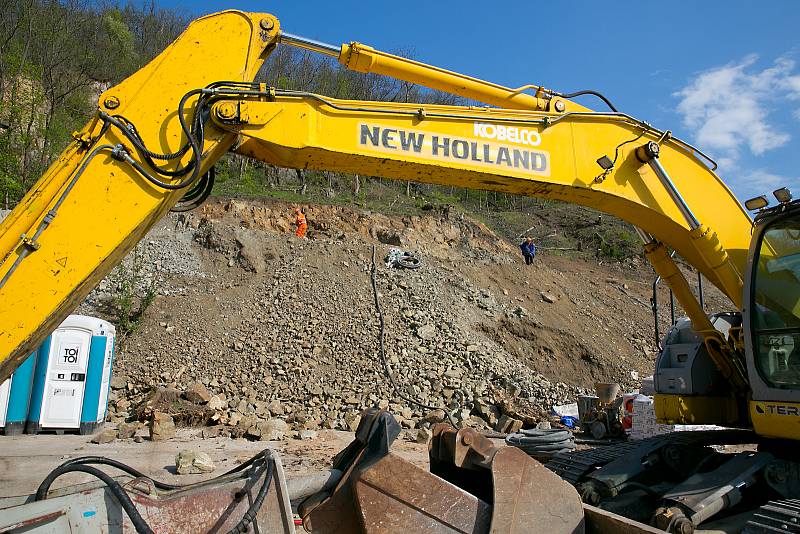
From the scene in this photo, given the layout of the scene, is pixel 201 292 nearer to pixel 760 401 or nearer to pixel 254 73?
pixel 254 73

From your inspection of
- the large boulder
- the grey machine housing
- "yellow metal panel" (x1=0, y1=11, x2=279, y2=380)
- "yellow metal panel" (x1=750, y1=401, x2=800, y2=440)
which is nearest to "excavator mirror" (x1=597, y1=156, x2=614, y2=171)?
the grey machine housing

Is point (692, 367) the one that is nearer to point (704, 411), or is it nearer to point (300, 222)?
point (704, 411)

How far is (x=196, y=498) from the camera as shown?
252 centimetres

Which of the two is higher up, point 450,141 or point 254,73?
point 254,73

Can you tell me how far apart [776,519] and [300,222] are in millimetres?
19392

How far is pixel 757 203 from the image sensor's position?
4.59 m

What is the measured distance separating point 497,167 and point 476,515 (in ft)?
7.88

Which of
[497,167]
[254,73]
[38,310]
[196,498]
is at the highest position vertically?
[254,73]

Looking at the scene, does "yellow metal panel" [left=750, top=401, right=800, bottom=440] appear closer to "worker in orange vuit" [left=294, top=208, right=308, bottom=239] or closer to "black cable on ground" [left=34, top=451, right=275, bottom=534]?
"black cable on ground" [left=34, top=451, right=275, bottom=534]

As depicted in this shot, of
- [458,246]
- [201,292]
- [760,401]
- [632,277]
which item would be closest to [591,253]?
[632,277]

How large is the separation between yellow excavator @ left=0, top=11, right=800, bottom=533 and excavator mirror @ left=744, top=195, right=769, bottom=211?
0.01 metres

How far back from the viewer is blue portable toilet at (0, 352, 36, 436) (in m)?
9.77

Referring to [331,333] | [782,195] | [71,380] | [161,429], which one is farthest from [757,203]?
[331,333]

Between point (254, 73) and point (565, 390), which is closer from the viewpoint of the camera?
A: point (254, 73)
